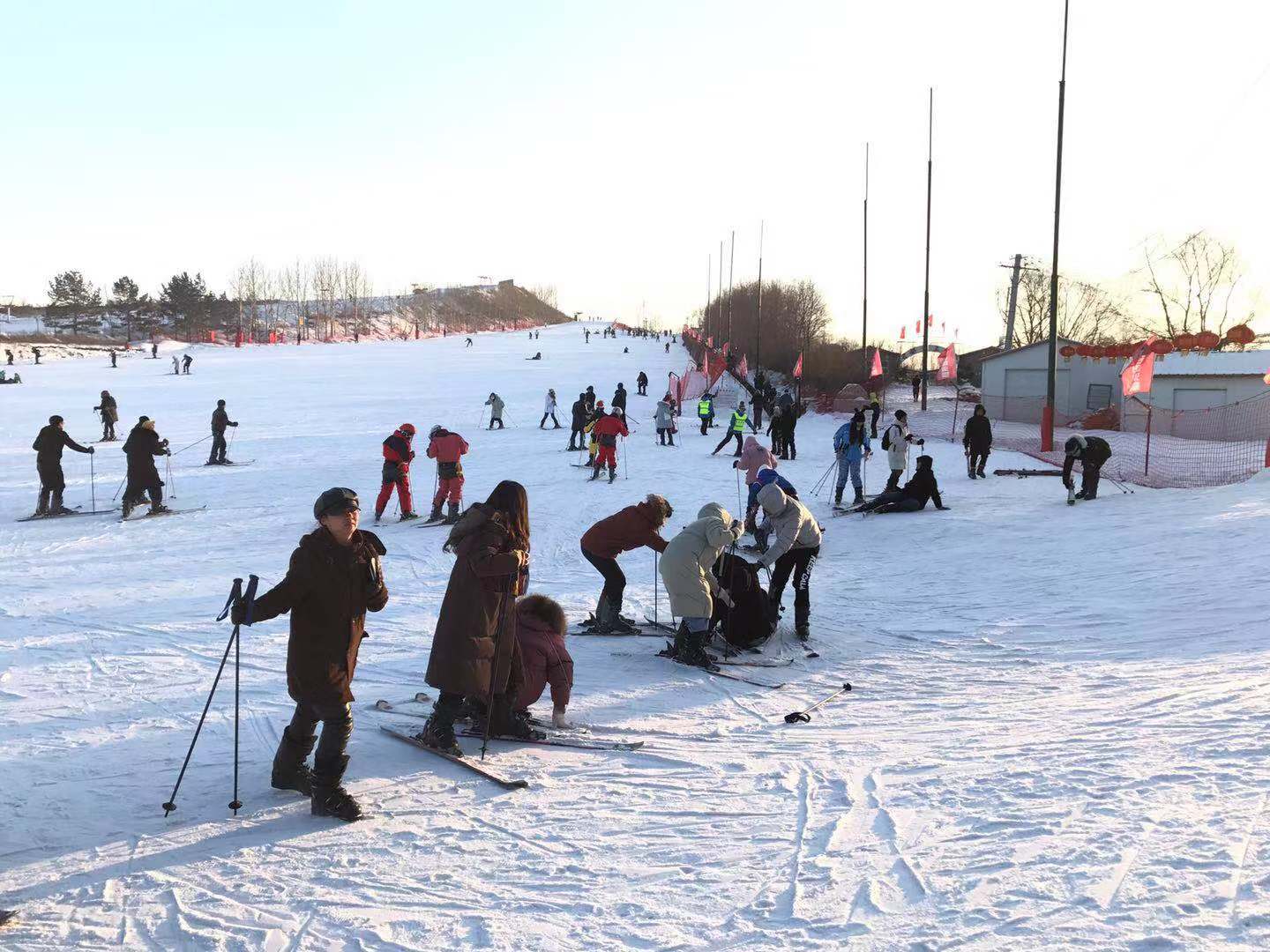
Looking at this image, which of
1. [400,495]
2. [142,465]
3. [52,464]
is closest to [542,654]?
[400,495]

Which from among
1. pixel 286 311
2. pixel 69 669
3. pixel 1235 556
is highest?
pixel 286 311

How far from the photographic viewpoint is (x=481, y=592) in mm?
5172

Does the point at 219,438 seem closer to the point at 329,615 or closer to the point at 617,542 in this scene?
the point at 617,542

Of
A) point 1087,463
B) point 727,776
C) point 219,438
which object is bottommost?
point 727,776

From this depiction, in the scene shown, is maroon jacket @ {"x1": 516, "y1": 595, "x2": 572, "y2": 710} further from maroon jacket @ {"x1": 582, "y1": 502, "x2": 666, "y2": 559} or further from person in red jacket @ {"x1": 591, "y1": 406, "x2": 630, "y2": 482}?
person in red jacket @ {"x1": 591, "y1": 406, "x2": 630, "y2": 482}

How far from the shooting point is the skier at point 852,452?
14969 mm

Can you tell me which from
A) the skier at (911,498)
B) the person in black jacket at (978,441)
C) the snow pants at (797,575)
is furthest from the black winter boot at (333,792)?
the person in black jacket at (978,441)

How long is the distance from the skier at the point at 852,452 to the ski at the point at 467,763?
10.3 meters

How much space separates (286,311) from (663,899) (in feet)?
424

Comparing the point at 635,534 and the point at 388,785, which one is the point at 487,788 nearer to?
the point at 388,785

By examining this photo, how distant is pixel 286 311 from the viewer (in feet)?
404

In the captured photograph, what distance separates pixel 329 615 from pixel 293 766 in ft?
3.16

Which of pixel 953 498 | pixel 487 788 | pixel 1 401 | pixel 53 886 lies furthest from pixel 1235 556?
pixel 1 401

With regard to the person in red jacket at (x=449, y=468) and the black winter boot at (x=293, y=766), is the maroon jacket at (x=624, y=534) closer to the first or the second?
the black winter boot at (x=293, y=766)
